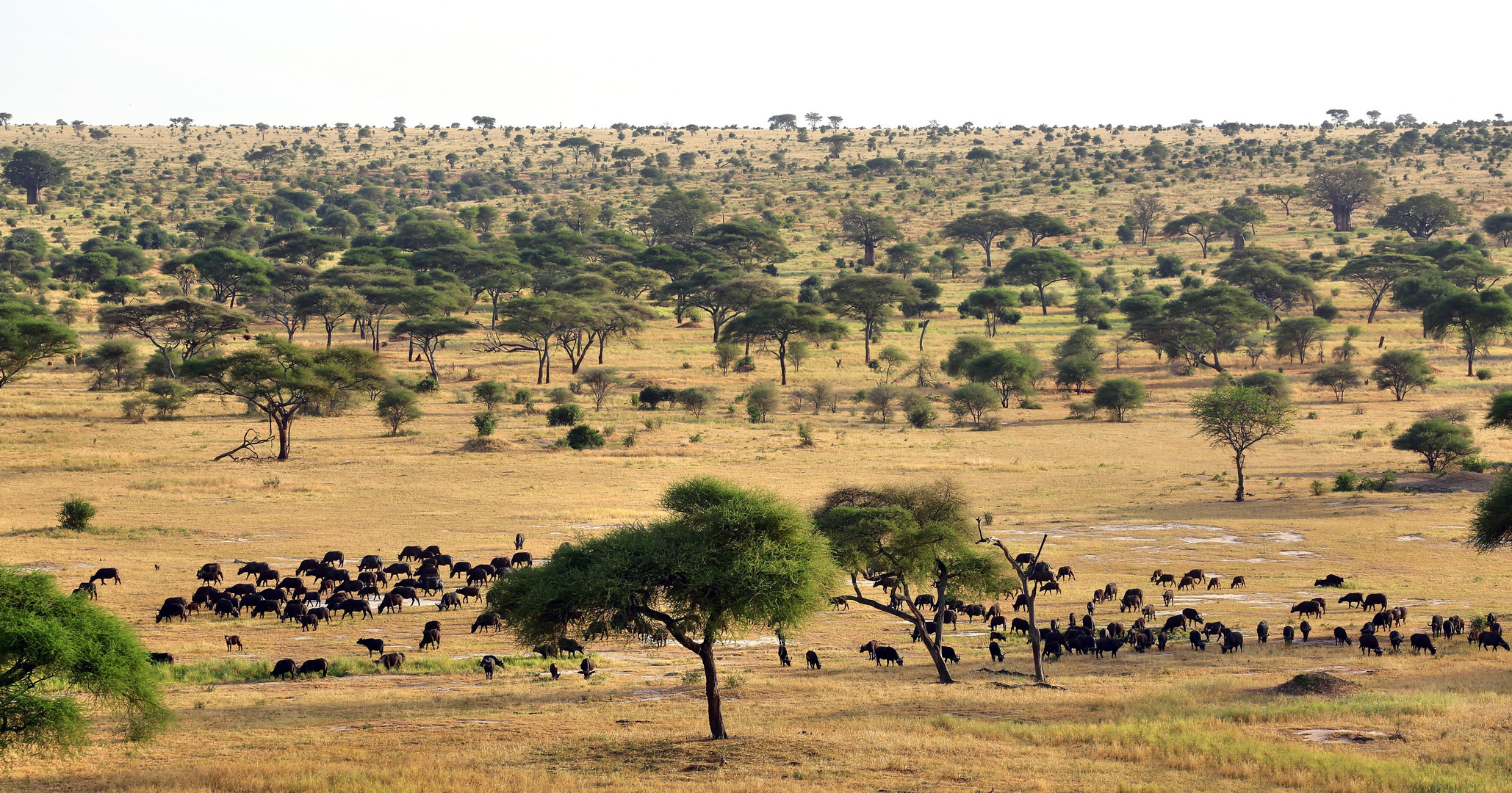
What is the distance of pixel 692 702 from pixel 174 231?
5110 inches

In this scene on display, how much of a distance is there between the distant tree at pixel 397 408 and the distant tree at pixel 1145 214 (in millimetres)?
92608

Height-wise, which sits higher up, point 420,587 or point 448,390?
point 448,390

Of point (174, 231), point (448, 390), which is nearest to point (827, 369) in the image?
point (448, 390)

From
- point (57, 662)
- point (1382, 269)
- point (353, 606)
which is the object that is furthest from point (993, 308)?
point (57, 662)

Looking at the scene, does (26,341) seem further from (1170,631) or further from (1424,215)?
(1424,215)

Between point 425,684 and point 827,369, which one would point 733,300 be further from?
point 425,684

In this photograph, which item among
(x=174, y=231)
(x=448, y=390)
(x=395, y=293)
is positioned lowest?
(x=448, y=390)

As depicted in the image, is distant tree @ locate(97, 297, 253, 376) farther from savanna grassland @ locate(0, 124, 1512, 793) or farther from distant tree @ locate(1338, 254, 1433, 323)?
distant tree @ locate(1338, 254, 1433, 323)

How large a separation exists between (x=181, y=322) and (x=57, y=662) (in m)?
63.0

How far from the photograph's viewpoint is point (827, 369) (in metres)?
81.3

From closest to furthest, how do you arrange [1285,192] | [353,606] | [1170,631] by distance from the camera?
[1170,631] → [353,606] → [1285,192]

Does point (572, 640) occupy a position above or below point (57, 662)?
below

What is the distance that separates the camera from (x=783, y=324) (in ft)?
254

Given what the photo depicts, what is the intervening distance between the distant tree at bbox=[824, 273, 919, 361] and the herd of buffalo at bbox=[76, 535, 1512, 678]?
5472cm
